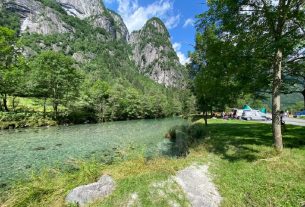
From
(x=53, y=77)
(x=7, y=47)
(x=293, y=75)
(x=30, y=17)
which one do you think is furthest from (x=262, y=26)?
(x=30, y=17)

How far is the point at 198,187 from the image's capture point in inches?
317

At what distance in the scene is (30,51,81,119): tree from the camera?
48094mm

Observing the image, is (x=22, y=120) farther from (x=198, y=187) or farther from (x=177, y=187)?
(x=198, y=187)

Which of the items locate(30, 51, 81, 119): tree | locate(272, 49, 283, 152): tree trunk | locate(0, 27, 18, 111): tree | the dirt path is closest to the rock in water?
the dirt path

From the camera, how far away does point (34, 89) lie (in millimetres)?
48469

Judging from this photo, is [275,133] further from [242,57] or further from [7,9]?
[7,9]

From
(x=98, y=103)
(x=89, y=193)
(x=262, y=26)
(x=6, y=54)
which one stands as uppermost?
(x=6, y=54)

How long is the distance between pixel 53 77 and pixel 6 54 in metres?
9.64

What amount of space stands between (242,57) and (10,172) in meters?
14.6

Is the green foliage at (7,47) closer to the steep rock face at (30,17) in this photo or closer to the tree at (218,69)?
the tree at (218,69)

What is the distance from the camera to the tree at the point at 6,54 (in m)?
39.9

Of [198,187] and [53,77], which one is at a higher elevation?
[53,77]

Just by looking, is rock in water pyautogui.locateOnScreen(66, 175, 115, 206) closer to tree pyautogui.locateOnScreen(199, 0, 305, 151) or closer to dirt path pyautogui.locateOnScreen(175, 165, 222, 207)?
dirt path pyautogui.locateOnScreen(175, 165, 222, 207)

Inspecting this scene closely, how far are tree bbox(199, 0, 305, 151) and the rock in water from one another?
8353mm
